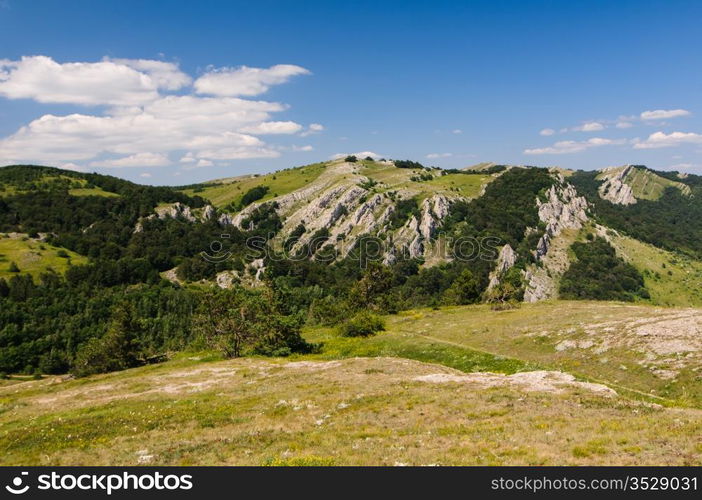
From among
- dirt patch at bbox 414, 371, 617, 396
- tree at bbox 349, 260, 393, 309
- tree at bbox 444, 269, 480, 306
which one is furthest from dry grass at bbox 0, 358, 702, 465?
tree at bbox 444, 269, 480, 306

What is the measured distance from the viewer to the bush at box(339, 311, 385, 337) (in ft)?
263

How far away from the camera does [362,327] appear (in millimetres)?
80125

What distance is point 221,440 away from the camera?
22.5 metres

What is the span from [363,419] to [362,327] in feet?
181

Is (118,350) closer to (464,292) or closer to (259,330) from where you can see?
(259,330)

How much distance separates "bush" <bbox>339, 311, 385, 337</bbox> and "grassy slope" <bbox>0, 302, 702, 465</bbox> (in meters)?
27.6

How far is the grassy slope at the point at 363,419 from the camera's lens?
1723 centimetres

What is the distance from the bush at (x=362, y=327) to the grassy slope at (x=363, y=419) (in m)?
27.6

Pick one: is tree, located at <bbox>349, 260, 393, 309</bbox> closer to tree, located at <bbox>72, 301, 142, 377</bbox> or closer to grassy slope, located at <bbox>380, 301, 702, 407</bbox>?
grassy slope, located at <bbox>380, 301, 702, 407</bbox>

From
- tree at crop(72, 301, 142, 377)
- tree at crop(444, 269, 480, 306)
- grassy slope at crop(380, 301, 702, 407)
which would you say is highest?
grassy slope at crop(380, 301, 702, 407)

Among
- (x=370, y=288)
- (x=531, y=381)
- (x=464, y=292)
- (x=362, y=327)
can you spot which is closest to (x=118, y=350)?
(x=362, y=327)

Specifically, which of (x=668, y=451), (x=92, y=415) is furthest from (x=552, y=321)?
(x=92, y=415)

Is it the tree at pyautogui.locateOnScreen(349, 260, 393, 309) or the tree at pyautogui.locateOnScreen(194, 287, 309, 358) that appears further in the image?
the tree at pyautogui.locateOnScreen(349, 260, 393, 309)
